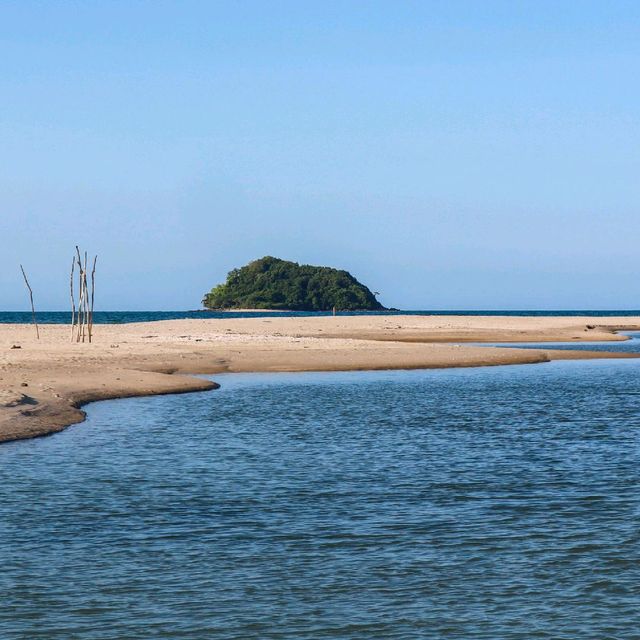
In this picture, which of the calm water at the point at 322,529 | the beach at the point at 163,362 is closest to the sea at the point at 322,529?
the calm water at the point at 322,529

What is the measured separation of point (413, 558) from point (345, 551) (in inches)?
38.9

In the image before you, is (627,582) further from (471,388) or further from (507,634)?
(471,388)

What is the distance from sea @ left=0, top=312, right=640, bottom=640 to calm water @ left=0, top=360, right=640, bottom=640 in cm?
4

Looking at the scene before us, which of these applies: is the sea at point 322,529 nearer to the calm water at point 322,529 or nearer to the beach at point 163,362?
the calm water at point 322,529

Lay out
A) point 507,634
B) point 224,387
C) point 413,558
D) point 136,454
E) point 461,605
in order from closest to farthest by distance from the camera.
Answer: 1. point 507,634
2. point 461,605
3. point 413,558
4. point 136,454
5. point 224,387

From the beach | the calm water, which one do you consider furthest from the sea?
the beach

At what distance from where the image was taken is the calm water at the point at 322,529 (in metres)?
11.2

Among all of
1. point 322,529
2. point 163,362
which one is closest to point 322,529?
point 322,529

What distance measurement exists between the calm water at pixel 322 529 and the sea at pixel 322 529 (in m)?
0.04

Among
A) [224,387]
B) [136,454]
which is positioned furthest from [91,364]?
[136,454]

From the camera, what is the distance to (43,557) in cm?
1359

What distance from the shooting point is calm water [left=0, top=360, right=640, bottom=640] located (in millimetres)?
11180

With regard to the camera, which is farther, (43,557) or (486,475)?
(486,475)

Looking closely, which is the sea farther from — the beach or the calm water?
the beach
